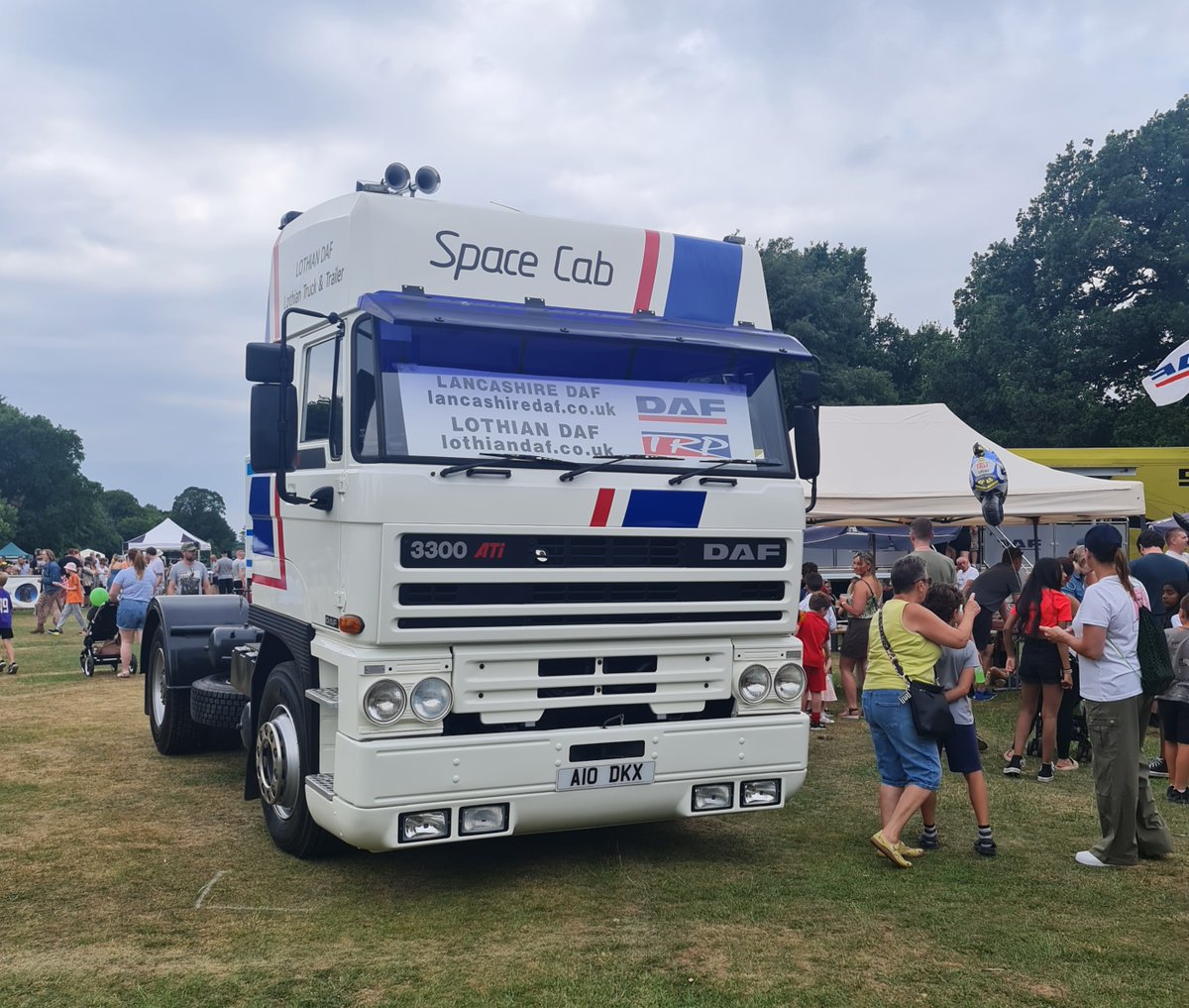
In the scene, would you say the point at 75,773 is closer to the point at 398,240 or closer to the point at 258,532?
the point at 258,532

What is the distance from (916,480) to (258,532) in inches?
411

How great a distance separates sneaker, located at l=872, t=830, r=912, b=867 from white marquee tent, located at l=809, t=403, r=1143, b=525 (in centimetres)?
876

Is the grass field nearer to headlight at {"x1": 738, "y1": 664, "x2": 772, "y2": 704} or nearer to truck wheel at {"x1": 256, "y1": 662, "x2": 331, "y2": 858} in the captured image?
truck wheel at {"x1": 256, "y1": 662, "x2": 331, "y2": 858}

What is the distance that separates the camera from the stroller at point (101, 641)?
14.5 metres

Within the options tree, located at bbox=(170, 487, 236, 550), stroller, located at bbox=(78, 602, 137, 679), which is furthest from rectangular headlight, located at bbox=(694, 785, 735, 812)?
tree, located at bbox=(170, 487, 236, 550)

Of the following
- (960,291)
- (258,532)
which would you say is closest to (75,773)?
(258,532)

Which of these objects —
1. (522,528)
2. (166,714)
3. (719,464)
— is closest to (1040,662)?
(719,464)

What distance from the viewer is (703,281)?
247 inches

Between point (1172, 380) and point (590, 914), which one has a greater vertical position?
point (1172, 380)

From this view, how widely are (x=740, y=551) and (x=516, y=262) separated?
1.92m

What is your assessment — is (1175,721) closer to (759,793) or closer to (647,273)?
(759,793)

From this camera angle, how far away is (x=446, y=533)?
5121mm

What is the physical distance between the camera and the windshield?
17.3 feet

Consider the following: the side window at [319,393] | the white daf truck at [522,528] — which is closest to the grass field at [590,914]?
the white daf truck at [522,528]
